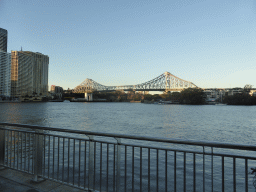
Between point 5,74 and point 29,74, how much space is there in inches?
672

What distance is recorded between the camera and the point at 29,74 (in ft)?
525

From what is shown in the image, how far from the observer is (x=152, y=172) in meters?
7.09

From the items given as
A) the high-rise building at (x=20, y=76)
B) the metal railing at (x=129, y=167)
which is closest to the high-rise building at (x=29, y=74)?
the high-rise building at (x=20, y=76)

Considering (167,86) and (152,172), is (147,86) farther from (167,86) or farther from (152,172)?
(152,172)

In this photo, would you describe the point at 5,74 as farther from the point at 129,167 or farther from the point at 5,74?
the point at 129,167

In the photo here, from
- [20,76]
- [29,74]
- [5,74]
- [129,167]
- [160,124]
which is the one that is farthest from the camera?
[29,74]

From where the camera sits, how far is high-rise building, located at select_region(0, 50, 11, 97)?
144 metres

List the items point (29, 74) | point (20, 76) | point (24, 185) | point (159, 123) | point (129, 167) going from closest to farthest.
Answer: point (24, 185), point (129, 167), point (159, 123), point (20, 76), point (29, 74)

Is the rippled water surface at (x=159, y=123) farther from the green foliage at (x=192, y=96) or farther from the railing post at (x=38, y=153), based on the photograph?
the green foliage at (x=192, y=96)

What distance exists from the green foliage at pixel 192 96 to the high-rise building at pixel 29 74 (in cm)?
10880

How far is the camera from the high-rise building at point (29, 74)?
493ft

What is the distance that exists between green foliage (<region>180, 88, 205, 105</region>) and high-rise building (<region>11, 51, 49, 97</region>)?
109 meters

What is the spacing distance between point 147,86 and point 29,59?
9661 centimetres

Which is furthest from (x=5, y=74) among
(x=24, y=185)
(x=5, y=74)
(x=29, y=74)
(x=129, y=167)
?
(x=24, y=185)
